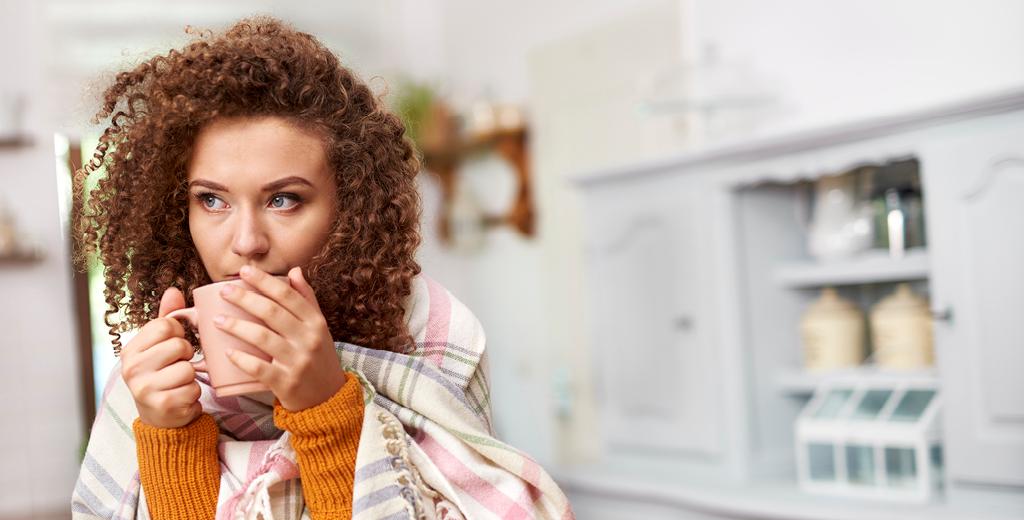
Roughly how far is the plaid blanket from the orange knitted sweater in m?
0.01

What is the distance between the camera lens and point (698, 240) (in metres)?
2.29

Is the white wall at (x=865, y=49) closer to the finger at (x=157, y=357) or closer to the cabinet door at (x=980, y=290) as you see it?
the cabinet door at (x=980, y=290)

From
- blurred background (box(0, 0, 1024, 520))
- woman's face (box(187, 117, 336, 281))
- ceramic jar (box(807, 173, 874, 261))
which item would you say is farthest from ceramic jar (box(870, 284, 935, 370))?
woman's face (box(187, 117, 336, 281))

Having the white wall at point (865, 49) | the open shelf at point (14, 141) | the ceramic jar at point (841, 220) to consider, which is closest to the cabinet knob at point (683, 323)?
the ceramic jar at point (841, 220)

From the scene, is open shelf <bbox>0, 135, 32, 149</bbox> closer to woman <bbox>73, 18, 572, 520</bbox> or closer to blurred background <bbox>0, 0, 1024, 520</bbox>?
blurred background <bbox>0, 0, 1024, 520</bbox>

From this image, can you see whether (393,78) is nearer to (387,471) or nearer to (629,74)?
(629,74)

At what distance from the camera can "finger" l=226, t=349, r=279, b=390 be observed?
0.63m

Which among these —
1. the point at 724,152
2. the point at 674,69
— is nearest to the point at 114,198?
the point at 724,152

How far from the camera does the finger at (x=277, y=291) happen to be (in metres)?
0.64

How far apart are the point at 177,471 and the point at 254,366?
0.14 metres

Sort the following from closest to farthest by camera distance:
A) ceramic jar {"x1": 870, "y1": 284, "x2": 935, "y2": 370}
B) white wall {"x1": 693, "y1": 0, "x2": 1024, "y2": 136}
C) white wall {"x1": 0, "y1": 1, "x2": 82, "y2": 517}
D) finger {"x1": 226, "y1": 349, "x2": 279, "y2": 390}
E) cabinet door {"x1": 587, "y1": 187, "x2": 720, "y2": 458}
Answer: finger {"x1": 226, "y1": 349, "x2": 279, "y2": 390} < ceramic jar {"x1": 870, "y1": 284, "x2": 935, "y2": 370} < white wall {"x1": 693, "y1": 0, "x2": 1024, "y2": 136} < cabinet door {"x1": 587, "y1": 187, "x2": 720, "y2": 458} < white wall {"x1": 0, "y1": 1, "x2": 82, "y2": 517}

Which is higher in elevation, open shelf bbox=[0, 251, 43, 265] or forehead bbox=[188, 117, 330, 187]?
open shelf bbox=[0, 251, 43, 265]

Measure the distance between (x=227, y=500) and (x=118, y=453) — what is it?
4.4 inches

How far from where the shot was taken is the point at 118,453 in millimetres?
758
